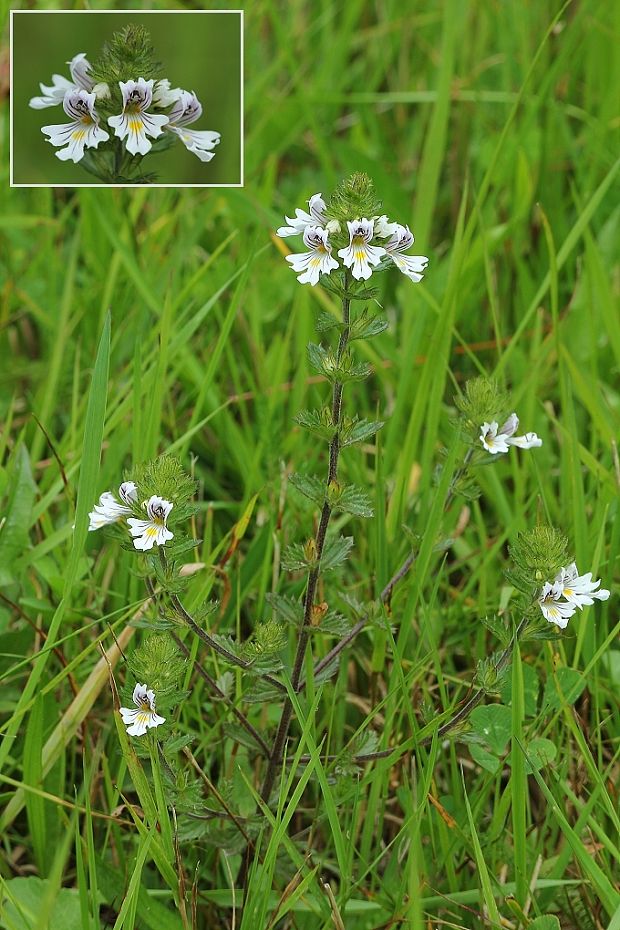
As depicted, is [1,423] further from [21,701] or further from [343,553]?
[343,553]

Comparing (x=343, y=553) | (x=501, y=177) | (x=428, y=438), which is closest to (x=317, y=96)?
(x=501, y=177)

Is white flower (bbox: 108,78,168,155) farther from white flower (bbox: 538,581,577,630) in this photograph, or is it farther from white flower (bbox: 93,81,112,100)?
white flower (bbox: 538,581,577,630)

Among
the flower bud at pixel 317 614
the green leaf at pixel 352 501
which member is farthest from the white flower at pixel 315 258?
the flower bud at pixel 317 614

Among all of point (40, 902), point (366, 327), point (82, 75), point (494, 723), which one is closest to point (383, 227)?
point (366, 327)

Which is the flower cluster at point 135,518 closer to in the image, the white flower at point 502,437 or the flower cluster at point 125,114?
the white flower at point 502,437

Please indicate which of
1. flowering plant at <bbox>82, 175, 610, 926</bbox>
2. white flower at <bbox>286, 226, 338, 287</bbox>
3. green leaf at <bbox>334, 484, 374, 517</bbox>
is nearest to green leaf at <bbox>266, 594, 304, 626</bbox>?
flowering plant at <bbox>82, 175, 610, 926</bbox>

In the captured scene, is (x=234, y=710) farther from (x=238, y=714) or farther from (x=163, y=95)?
(x=163, y=95)

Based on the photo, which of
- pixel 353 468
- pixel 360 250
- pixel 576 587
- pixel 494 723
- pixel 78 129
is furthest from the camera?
pixel 353 468
